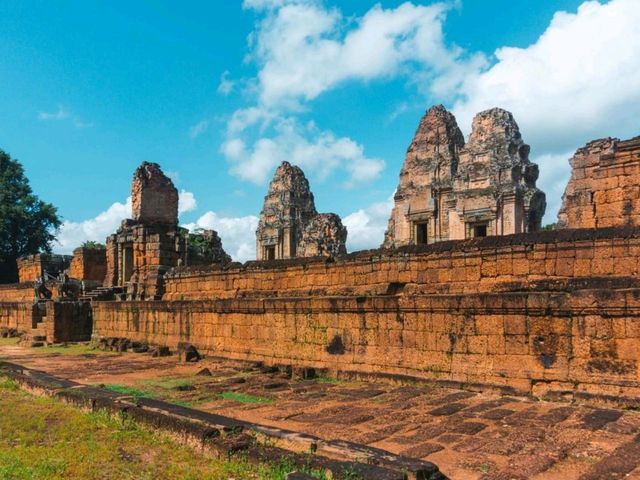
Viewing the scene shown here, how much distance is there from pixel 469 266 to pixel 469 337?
1342 mm

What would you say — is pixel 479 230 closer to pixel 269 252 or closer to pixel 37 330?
pixel 269 252

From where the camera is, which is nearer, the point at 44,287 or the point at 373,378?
the point at 373,378

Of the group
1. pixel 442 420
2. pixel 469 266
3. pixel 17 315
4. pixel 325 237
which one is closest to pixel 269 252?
pixel 325 237

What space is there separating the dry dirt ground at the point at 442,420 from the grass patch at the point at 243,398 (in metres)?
0.01

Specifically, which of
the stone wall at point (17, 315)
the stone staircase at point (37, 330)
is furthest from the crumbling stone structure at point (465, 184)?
the stone wall at point (17, 315)

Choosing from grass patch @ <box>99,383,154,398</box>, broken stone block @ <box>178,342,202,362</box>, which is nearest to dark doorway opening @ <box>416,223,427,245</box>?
broken stone block @ <box>178,342,202,362</box>

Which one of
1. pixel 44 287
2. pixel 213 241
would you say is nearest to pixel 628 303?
pixel 213 241

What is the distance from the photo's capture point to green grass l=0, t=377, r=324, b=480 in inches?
180

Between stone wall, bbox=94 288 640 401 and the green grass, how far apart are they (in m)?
4.21

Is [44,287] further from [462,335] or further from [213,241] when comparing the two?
[462,335]

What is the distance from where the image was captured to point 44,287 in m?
26.0

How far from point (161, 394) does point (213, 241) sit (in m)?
17.8

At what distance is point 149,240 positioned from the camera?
22578 mm

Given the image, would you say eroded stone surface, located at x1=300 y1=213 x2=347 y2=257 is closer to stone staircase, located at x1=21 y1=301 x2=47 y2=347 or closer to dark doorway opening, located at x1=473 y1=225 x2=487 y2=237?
dark doorway opening, located at x1=473 y1=225 x2=487 y2=237
